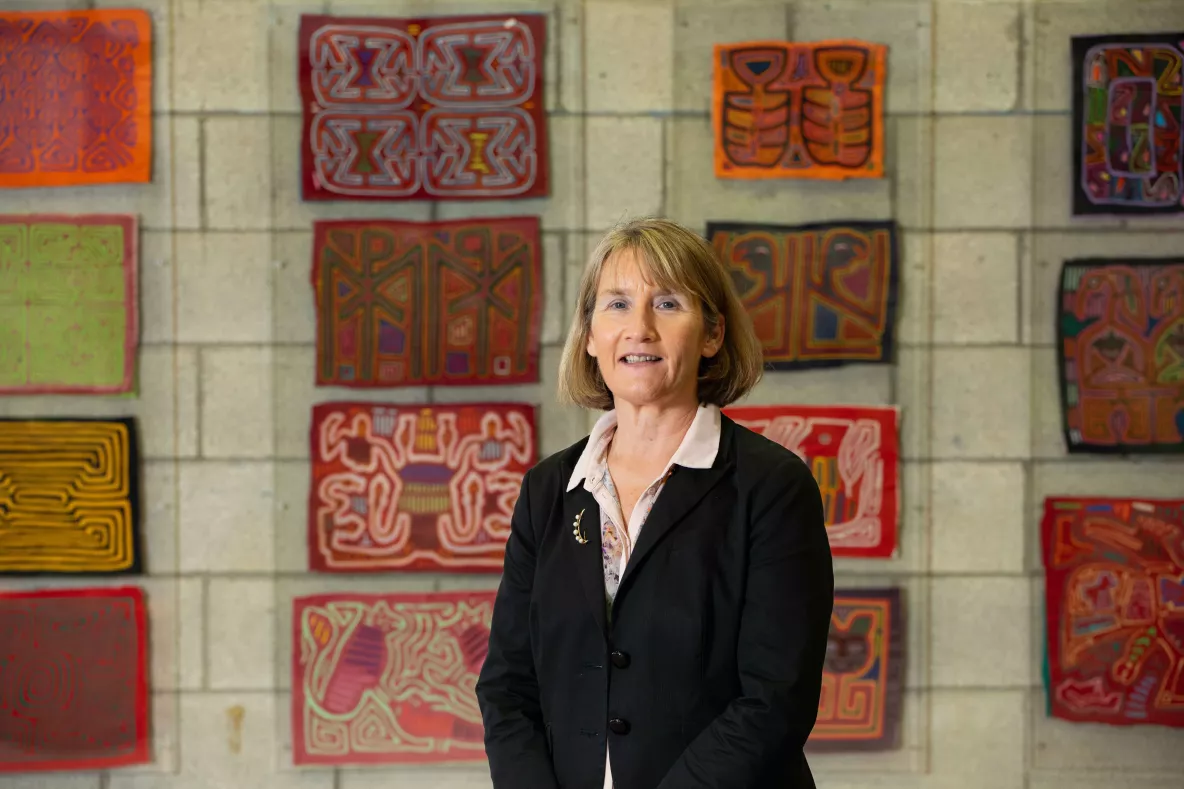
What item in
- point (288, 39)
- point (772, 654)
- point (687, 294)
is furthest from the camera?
point (288, 39)

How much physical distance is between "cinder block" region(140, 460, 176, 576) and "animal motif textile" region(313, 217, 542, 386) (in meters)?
0.52

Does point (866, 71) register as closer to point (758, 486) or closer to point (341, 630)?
point (758, 486)

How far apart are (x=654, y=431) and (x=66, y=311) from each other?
6.51ft

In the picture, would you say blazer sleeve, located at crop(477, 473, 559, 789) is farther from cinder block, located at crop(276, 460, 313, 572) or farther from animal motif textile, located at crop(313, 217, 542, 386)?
cinder block, located at crop(276, 460, 313, 572)

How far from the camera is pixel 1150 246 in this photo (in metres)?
2.76

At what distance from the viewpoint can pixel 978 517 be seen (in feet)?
9.03

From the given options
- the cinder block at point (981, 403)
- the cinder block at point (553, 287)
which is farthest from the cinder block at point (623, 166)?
the cinder block at point (981, 403)

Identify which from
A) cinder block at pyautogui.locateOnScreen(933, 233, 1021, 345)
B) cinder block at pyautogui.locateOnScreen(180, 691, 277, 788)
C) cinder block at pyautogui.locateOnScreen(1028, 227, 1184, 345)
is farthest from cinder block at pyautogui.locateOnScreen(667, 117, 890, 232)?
cinder block at pyautogui.locateOnScreen(180, 691, 277, 788)

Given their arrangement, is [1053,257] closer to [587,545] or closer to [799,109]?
[799,109]

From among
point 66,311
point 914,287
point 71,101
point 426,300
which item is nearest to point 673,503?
point 426,300

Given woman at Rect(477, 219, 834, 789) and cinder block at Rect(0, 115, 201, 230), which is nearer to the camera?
woman at Rect(477, 219, 834, 789)

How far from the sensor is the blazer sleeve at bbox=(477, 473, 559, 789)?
58.1 inches

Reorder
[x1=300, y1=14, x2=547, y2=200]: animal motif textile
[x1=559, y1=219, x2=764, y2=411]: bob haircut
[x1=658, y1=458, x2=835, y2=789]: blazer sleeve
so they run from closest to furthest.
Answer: [x1=658, y1=458, x2=835, y2=789]: blazer sleeve
[x1=559, y1=219, x2=764, y2=411]: bob haircut
[x1=300, y1=14, x2=547, y2=200]: animal motif textile

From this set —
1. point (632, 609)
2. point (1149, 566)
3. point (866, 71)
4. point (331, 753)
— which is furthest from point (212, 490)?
point (1149, 566)
